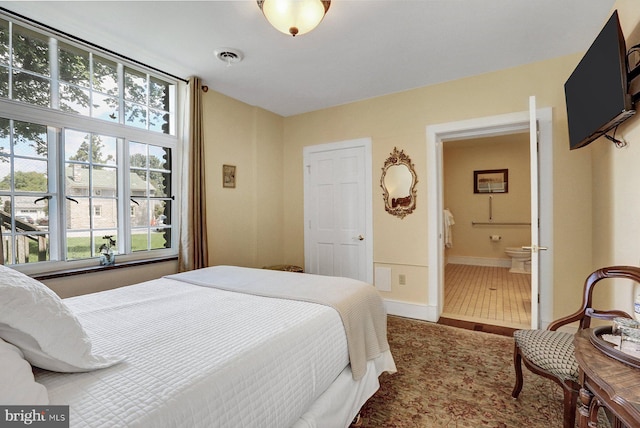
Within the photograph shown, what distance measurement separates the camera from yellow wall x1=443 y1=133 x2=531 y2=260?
5898mm

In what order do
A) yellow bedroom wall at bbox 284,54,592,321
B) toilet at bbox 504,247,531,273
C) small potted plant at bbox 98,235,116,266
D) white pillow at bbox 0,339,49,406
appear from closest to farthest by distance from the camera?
white pillow at bbox 0,339,49,406 → small potted plant at bbox 98,235,116,266 → yellow bedroom wall at bbox 284,54,592,321 → toilet at bbox 504,247,531,273

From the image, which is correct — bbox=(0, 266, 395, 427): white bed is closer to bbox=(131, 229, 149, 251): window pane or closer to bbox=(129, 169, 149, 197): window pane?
bbox=(131, 229, 149, 251): window pane

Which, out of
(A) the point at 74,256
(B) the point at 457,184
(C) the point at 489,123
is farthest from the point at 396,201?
(B) the point at 457,184

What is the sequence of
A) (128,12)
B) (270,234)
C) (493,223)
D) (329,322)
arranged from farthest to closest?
(493,223)
(270,234)
(128,12)
(329,322)

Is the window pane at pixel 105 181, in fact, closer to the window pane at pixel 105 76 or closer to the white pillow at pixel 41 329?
the window pane at pixel 105 76

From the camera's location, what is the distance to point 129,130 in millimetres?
2709

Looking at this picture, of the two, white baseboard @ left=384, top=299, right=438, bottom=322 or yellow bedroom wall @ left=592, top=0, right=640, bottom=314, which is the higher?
yellow bedroom wall @ left=592, top=0, right=640, bottom=314

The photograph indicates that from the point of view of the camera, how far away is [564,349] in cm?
157

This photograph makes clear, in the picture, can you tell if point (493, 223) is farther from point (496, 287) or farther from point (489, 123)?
point (489, 123)

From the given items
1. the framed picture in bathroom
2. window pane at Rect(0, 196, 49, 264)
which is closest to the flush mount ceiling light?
window pane at Rect(0, 196, 49, 264)

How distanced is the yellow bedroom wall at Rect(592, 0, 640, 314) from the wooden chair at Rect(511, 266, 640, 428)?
0.66 feet

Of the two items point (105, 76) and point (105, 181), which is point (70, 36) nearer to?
point (105, 76)

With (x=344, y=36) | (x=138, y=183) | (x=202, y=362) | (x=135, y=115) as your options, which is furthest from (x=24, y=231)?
(x=344, y=36)

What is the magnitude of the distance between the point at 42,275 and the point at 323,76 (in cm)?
294
